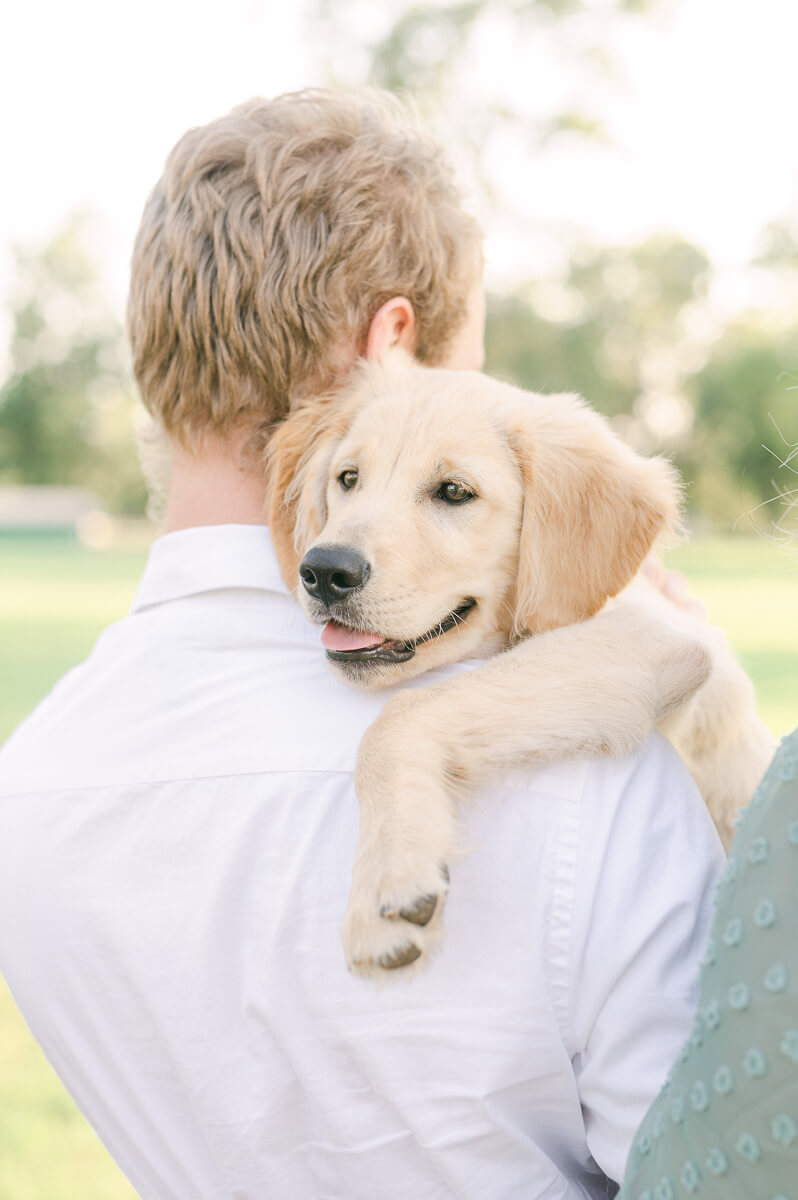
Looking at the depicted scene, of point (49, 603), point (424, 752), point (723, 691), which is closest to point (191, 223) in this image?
point (424, 752)

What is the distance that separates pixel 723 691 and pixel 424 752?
1.08 metres

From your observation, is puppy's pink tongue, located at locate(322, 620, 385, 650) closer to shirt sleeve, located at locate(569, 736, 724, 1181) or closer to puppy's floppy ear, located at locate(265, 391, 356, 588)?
puppy's floppy ear, located at locate(265, 391, 356, 588)

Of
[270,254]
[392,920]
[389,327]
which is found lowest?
[392,920]

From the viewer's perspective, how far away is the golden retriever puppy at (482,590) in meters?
1.75

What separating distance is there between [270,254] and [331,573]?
0.64m

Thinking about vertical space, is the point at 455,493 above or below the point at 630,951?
above

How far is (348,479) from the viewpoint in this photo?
8.07ft

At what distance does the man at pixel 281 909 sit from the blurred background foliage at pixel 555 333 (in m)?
18.4

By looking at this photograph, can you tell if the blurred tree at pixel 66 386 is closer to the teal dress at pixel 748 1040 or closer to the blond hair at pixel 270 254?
the blond hair at pixel 270 254

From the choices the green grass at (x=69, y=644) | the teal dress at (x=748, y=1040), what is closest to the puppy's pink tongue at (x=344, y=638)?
the green grass at (x=69, y=644)

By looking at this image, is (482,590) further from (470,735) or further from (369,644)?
(470,735)

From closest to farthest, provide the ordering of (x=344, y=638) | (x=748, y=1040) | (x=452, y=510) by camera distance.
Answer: (x=748, y=1040) → (x=344, y=638) → (x=452, y=510)

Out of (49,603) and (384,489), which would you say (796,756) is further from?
(49,603)

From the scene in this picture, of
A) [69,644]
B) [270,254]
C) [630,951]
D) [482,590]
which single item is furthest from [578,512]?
[69,644]
